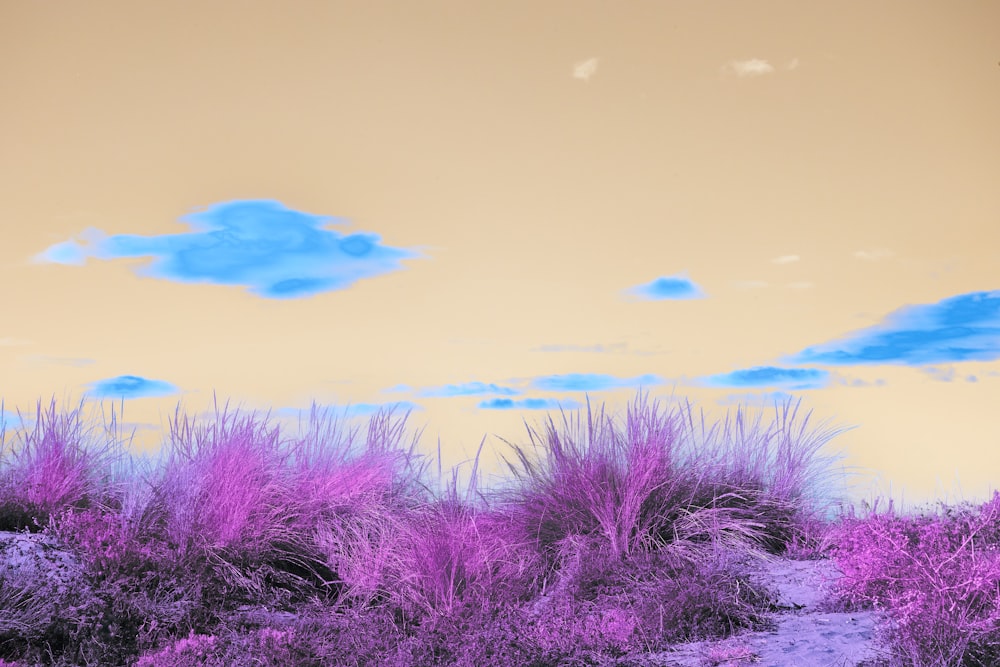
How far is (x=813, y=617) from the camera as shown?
18.4ft

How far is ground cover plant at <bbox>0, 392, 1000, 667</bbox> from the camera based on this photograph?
4.96 meters

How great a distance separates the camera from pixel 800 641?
507 centimetres

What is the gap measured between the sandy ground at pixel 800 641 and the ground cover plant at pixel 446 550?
10 centimetres

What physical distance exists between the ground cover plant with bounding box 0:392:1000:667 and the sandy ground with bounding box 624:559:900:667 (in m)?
0.10

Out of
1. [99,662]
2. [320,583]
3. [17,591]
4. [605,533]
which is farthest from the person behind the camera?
[320,583]

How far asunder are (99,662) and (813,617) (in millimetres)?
4469

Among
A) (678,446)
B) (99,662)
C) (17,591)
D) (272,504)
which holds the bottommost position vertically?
(99,662)

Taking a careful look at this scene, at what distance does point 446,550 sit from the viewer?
6031 millimetres

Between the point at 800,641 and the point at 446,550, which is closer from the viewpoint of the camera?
the point at 800,641

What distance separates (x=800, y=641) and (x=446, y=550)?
235 centimetres

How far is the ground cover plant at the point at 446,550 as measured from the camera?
496cm

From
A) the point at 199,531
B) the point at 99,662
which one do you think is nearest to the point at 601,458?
the point at 199,531

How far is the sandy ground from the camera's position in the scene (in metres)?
4.71

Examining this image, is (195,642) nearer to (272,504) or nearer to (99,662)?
(99,662)
